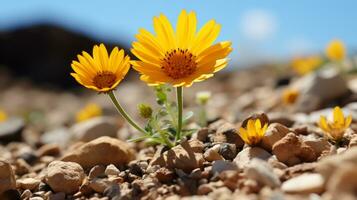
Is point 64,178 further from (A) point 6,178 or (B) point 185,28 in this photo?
(B) point 185,28

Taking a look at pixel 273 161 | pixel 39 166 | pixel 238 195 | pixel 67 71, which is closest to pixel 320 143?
pixel 273 161

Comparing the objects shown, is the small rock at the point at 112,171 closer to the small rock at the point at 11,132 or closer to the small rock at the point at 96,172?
the small rock at the point at 96,172

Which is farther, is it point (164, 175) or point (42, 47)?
point (42, 47)

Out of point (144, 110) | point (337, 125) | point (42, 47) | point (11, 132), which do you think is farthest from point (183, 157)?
point (42, 47)

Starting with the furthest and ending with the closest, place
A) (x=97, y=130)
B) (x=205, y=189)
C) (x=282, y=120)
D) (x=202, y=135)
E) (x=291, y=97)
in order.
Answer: (x=291, y=97) → (x=97, y=130) → (x=282, y=120) → (x=202, y=135) → (x=205, y=189)

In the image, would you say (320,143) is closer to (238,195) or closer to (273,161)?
(273,161)

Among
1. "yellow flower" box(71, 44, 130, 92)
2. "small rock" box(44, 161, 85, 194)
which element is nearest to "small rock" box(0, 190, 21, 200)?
"small rock" box(44, 161, 85, 194)
